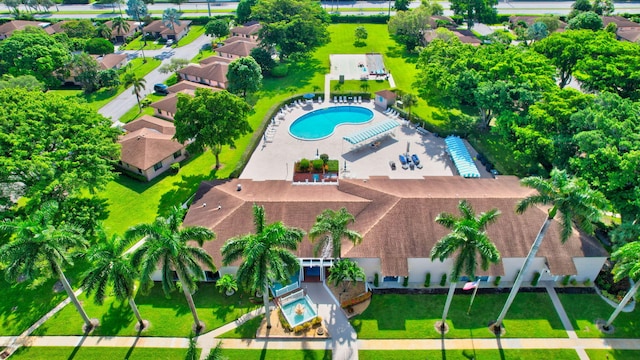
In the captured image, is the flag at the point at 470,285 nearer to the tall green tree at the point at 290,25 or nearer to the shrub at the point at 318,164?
the shrub at the point at 318,164

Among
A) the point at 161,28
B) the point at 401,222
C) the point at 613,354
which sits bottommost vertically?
the point at 613,354

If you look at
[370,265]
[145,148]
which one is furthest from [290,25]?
[370,265]

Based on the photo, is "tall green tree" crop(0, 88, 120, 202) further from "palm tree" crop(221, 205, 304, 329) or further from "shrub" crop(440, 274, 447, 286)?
"shrub" crop(440, 274, 447, 286)

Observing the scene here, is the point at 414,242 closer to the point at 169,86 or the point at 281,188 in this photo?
the point at 281,188

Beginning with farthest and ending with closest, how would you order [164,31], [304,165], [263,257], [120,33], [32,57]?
[164,31], [120,33], [32,57], [304,165], [263,257]

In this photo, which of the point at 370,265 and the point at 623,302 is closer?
the point at 623,302

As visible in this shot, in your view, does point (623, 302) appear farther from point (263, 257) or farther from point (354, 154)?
point (354, 154)

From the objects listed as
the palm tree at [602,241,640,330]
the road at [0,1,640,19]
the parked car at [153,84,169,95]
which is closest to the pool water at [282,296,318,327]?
the palm tree at [602,241,640,330]
